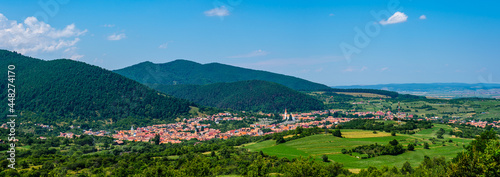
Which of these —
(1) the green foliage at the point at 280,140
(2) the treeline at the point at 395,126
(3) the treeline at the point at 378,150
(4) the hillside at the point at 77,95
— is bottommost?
(1) the green foliage at the point at 280,140

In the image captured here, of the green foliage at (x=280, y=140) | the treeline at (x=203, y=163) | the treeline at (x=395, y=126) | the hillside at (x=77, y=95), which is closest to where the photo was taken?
the treeline at (x=203, y=163)

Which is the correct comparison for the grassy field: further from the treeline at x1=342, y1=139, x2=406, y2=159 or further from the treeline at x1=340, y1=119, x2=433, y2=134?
the treeline at x1=340, y1=119, x2=433, y2=134

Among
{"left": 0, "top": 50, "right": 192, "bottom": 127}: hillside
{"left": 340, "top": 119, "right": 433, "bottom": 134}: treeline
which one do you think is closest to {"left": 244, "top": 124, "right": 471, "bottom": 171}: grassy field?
{"left": 340, "top": 119, "right": 433, "bottom": 134}: treeline

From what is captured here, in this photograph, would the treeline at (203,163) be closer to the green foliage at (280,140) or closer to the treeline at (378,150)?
the treeline at (378,150)

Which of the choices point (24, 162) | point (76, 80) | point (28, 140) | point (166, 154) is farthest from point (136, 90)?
point (24, 162)

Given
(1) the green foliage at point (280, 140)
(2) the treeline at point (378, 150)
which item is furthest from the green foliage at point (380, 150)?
(1) the green foliage at point (280, 140)

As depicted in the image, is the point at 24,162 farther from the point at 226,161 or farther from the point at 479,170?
the point at 479,170

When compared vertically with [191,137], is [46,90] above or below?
above
